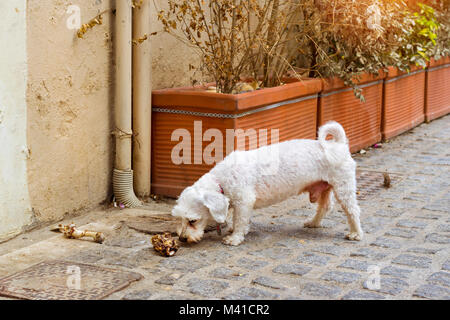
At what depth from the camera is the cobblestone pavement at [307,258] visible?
4367 mm

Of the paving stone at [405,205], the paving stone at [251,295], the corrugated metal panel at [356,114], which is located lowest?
the paving stone at [251,295]

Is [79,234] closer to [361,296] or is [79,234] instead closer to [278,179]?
[278,179]

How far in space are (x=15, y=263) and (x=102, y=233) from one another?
860 mm

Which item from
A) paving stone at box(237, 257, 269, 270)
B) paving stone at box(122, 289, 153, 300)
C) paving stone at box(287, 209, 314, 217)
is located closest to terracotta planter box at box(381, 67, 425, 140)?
paving stone at box(287, 209, 314, 217)

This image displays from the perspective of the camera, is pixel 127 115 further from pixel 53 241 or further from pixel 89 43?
pixel 53 241

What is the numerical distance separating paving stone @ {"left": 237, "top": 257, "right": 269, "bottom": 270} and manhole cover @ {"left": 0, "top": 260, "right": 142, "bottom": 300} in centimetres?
78

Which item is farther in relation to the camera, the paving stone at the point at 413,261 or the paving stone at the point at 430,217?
the paving stone at the point at 430,217

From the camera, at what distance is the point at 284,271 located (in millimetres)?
A: 4770

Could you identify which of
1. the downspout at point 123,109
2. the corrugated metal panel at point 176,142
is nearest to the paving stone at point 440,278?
the corrugated metal panel at point 176,142

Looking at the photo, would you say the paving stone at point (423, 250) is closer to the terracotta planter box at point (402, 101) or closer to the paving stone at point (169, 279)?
the paving stone at point (169, 279)

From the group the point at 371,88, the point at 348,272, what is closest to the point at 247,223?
the point at 348,272

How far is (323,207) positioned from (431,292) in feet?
5.47

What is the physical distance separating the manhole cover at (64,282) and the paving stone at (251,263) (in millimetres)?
781

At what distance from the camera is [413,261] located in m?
4.98
